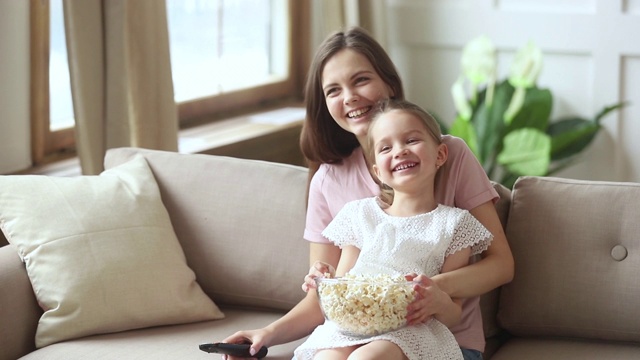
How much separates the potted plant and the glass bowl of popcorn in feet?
7.43

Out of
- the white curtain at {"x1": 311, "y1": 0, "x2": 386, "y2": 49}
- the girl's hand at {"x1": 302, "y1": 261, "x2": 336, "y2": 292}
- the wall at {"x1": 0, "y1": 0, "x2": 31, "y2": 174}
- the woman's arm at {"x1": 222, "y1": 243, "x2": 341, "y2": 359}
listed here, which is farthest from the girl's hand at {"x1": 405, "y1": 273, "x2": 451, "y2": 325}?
the white curtain at {"x1": 311, "y1": 0, "x2": 386, "y2": 49}

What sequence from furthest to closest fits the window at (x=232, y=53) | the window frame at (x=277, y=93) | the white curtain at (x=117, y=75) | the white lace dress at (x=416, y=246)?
the window frame at (x=277, y=93) → the window at (x=232, y=53) → the white curtain at (x=117, y=75) → the white lace dress at (x=416, y=246)

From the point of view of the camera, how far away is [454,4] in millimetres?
4281

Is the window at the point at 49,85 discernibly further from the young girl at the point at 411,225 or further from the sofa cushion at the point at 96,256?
the young girl at the point at 411,225

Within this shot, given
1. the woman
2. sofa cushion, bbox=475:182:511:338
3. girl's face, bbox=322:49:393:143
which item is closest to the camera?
the woman

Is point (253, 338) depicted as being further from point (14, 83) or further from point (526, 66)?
point (526, 66)

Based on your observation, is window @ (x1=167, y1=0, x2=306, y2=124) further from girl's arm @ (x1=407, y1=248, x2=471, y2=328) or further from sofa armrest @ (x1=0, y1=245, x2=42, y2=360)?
girl's arm @ (x1=407, y1=248, x2=471, y2=328)

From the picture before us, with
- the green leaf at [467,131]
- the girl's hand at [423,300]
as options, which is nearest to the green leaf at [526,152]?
the green leaf at [467,131]

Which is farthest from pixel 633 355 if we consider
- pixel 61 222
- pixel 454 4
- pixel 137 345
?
pixel 454 4

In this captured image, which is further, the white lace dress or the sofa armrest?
the sofa armrest

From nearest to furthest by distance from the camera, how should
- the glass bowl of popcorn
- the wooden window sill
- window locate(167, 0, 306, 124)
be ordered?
the glass bowl of popcorn, the wooden window sill, window locate(167, 0, 306, 124)

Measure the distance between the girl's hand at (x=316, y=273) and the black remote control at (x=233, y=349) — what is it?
0.19 m

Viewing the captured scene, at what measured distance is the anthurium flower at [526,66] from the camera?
397 centimetres

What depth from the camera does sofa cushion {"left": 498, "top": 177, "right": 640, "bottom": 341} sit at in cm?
214
